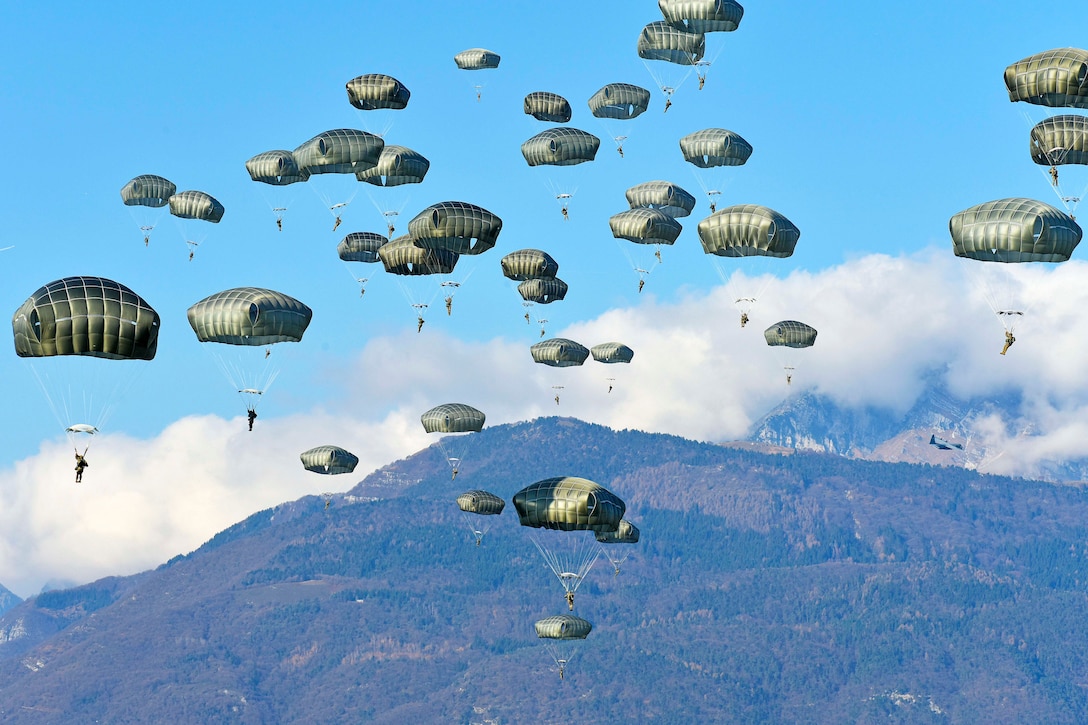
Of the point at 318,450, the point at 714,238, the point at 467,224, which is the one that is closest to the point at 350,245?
the point at 318,450

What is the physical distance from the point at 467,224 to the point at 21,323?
128 ft

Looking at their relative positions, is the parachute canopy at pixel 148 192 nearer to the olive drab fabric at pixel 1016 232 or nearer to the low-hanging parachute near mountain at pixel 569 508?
the low-hanging parachute near mountain at pixel 569 508

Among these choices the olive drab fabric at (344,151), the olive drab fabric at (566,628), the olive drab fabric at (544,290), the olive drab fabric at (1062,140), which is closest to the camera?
the olive drab fabric at (1062,140)

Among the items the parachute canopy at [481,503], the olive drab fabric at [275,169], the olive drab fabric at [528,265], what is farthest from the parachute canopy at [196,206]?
the parachute canopy at [481,503]

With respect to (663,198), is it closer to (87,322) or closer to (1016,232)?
(1016,232)

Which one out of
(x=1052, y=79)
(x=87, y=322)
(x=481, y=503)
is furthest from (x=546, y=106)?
(x=87, y=322)

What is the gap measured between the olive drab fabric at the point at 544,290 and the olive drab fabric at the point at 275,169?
22051mm

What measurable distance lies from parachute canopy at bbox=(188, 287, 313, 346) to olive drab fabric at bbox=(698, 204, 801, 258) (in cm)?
2947

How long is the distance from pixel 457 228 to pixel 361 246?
30.7 metres

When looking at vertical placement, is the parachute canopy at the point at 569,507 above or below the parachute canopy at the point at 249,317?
below

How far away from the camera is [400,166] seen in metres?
132

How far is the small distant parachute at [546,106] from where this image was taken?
14000 cm

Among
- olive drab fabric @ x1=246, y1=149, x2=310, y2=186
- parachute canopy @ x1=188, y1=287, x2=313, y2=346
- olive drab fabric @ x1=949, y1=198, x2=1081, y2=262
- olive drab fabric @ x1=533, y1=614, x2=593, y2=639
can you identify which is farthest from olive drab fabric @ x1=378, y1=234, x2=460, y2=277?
olive drab fabric @ x1=949, y1=198, x2=1081, y2=262

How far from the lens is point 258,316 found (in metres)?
106
